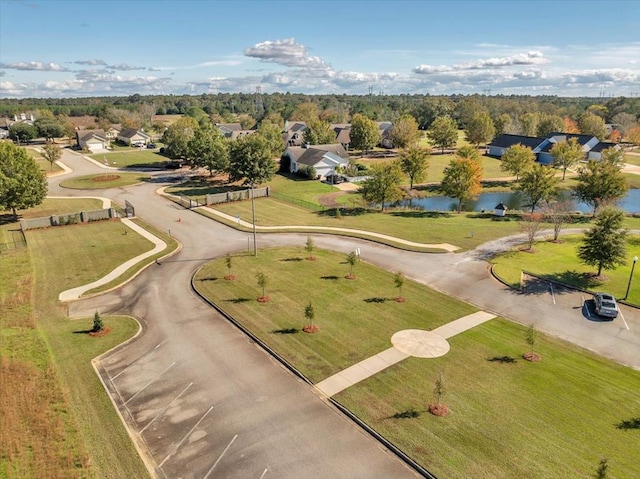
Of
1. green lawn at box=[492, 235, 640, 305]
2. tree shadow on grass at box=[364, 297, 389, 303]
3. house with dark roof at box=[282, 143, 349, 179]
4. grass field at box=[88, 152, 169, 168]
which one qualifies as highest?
house with dark roof at box=[282, 143, 349, 179]

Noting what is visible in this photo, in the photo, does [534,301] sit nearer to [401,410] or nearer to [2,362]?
[401,410]

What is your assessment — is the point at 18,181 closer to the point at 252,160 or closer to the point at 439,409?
the point at 252,160

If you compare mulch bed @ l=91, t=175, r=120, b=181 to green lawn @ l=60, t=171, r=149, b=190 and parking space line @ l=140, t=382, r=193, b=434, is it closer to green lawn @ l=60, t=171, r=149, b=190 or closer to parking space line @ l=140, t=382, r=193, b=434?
green lawn @ l=60, t=171, r=149, b=190

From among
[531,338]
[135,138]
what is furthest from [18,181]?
[135,138]

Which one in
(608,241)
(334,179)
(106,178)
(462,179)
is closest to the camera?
(608,241)

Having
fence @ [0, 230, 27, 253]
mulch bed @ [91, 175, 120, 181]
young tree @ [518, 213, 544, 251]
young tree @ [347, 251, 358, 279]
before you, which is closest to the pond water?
young tree @ [518, 213, 544, 251]

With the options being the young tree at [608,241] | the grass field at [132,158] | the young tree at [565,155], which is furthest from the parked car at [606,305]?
the grass field at [132,158]
